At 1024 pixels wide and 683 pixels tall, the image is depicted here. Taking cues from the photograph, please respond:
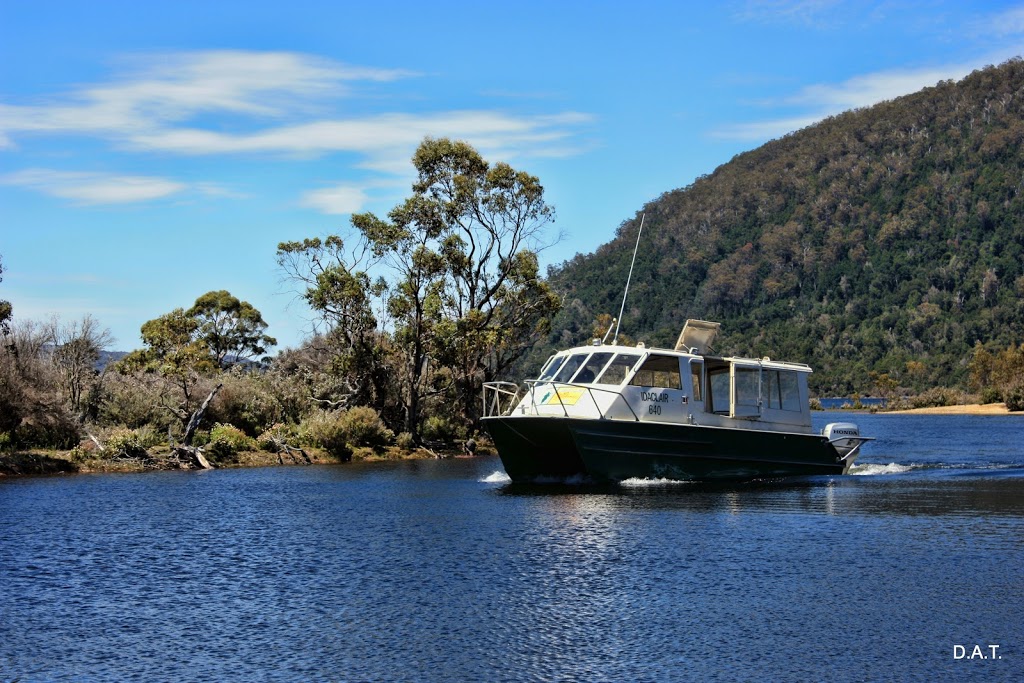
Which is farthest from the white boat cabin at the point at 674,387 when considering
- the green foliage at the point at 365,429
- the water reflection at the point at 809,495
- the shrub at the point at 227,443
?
the green foliage at the point at 365,429

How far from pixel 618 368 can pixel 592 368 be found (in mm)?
680

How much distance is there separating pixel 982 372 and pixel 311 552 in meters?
107

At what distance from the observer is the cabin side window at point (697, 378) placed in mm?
31766

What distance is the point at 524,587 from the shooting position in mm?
18891

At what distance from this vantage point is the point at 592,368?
102ft

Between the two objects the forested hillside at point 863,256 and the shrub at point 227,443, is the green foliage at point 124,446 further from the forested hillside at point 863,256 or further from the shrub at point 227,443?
the forested hillside at point 863,256

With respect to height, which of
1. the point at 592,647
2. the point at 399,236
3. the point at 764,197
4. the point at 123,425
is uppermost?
the point at 764,197

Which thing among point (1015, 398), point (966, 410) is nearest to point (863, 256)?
point (966, 410)

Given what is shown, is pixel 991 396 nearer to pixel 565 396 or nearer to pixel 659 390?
pixel 659 390

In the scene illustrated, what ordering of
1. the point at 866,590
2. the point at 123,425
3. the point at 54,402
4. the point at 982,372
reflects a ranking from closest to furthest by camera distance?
the point at 866,590 < the point at 54,402 < the point at 123,425 < the point at 982,372

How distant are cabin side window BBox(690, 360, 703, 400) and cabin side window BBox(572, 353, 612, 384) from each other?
8.20 feet

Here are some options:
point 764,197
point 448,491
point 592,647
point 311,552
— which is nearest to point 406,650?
point 592,647

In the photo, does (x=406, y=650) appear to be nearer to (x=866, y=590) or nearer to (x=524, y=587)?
(x=524, y=587)

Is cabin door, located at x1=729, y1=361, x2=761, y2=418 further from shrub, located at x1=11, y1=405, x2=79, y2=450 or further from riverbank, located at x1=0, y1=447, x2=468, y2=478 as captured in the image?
shrub, located at x1=11, y1=405, x2=79, y2=450
